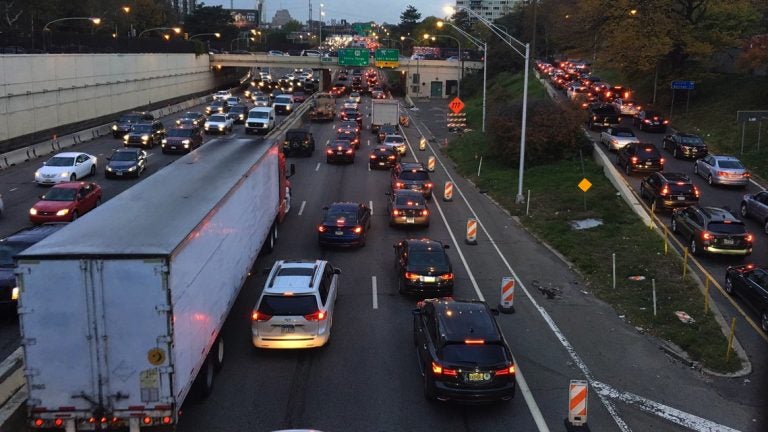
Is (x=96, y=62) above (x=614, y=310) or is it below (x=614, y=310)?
above

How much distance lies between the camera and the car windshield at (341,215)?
949 inches

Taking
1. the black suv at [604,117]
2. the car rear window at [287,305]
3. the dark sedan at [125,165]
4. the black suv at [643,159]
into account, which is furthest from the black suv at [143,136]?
the car rear window at [287,305]

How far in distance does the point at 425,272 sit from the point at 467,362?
665 cm

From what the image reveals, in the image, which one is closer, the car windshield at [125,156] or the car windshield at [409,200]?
the car windshield at [409,200]

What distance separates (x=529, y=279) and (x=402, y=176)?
491 inches

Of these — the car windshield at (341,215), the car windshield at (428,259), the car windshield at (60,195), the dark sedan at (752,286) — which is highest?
the car windshield at (60,195)

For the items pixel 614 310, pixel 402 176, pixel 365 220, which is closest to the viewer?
pixel 614 310

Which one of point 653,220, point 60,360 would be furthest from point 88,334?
point 653,220

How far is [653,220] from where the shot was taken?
26.9 metres

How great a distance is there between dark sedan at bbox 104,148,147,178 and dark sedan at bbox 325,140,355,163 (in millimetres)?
11775

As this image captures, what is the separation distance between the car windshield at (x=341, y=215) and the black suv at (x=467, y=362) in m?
11.0

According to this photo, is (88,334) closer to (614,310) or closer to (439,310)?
(439,310)

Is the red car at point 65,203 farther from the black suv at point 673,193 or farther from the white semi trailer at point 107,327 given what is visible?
the black suv at point 673,193

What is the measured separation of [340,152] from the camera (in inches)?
A: 1692
